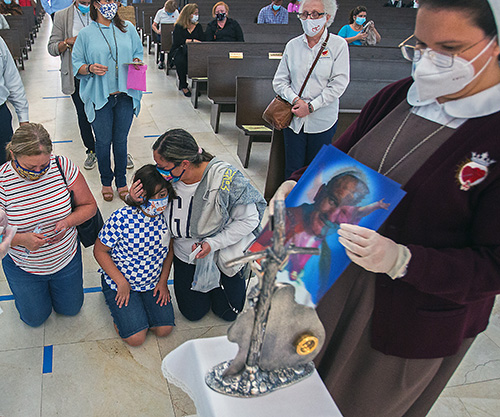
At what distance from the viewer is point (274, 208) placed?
86 centimetres

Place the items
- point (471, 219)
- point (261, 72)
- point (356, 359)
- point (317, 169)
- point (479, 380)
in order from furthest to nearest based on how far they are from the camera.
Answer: point (261, 72)
point (479, 380)
point (356, 359)
point (317, 169)
point (471, 219)

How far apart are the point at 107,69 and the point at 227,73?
2.38 meters

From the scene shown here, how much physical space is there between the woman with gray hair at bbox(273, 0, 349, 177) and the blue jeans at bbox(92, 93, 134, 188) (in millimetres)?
1179

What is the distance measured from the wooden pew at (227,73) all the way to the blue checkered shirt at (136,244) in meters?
3.17

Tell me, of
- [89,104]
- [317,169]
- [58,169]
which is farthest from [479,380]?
[89,104]

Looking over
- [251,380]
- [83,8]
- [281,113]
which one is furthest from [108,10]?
[251,380]

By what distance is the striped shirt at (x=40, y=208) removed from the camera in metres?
1.98

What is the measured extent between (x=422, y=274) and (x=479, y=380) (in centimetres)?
165

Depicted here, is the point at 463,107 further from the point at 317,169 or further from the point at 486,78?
the point at 317,169

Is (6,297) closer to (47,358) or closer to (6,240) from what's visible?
(47,358)

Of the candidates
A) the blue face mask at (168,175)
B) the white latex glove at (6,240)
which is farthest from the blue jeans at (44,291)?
the white latex glove at (6,240)

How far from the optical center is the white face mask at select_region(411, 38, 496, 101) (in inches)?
35.9

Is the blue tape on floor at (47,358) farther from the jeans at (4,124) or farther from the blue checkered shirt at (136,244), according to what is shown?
the jeans at (4,124)

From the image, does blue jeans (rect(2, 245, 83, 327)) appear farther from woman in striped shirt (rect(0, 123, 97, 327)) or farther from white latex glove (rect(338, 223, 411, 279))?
white latex glove (rect(338, 223, 411, 279))
